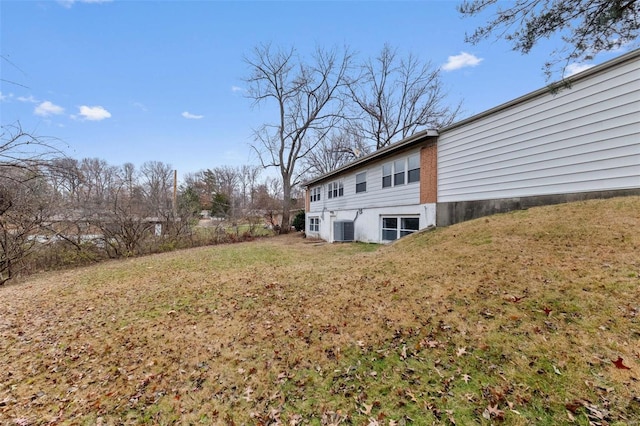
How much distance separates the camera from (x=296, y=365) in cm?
316

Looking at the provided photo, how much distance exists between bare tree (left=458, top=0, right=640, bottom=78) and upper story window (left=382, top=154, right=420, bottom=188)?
5.38 m

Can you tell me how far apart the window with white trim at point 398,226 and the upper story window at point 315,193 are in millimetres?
8088

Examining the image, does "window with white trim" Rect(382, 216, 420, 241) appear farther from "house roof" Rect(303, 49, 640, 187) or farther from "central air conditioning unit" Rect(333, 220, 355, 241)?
"house roof" Rect(303, 49, 640, 187)

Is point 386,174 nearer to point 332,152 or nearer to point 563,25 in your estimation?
point 563,25

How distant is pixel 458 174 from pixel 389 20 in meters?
7.07

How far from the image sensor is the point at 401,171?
10805 mm

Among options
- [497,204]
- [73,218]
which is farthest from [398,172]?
[73,218]

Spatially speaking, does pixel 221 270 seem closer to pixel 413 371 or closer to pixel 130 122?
pixel 413 371

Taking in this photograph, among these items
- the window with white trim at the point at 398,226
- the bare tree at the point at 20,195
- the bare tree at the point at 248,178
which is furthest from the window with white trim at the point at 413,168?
the bare tree at the point at 248,178

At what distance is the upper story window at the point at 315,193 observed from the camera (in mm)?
19503

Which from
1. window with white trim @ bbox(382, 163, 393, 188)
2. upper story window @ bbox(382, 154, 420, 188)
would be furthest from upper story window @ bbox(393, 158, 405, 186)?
window with white trim @ bbox(382, 163, 393, 188)

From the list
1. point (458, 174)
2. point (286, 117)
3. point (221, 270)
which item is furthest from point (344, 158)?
point (221, 270)

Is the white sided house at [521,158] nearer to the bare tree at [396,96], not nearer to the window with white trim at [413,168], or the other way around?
the window with white trim at [413,168]

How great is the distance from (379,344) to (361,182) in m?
10.8
